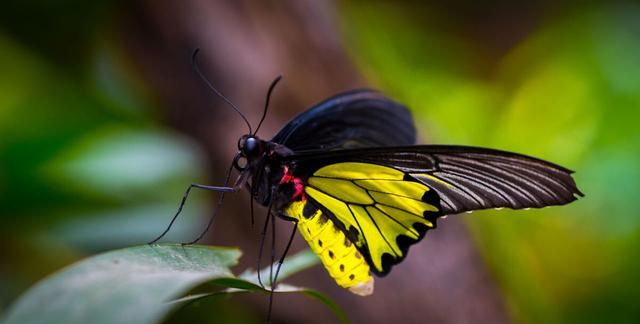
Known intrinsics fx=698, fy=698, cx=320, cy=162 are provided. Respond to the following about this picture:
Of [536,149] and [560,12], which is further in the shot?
→ [560,12]

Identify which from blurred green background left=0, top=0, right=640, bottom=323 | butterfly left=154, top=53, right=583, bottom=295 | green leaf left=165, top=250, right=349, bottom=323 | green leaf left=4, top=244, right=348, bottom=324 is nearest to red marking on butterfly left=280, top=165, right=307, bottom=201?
butterfly left=154, top=53, right=583, bottom=295

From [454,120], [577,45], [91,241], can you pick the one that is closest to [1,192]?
[91,241]

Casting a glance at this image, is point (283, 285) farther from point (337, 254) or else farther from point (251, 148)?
point (251, 148)

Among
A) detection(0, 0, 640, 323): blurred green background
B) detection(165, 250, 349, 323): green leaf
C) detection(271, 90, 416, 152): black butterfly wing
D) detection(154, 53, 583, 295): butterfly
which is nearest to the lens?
detection(165, 250, 349, 323): green leaf

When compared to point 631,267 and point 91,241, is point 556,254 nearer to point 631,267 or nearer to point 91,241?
point 631,267

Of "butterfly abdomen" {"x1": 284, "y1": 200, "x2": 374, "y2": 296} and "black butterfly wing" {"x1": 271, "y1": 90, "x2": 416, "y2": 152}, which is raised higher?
"black butterfly wing" {"x1": 271, "y1": 90, "x2": 416, "y2": 152}

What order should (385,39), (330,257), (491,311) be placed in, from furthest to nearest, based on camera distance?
1. (385,39)
2. (491,311)
3. (330,257)

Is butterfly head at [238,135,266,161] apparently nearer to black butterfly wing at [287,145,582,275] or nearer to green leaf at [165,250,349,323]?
black butterfly wing at [287,145,582,275]

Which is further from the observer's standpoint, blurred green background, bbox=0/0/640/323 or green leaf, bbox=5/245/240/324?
blurred green background, bbox=0/0/640/323

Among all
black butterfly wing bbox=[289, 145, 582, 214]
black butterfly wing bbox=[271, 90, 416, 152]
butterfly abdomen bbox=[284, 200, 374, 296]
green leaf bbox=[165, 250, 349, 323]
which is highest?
black butterfly wing bbox=[271, 90, 416, 152]
